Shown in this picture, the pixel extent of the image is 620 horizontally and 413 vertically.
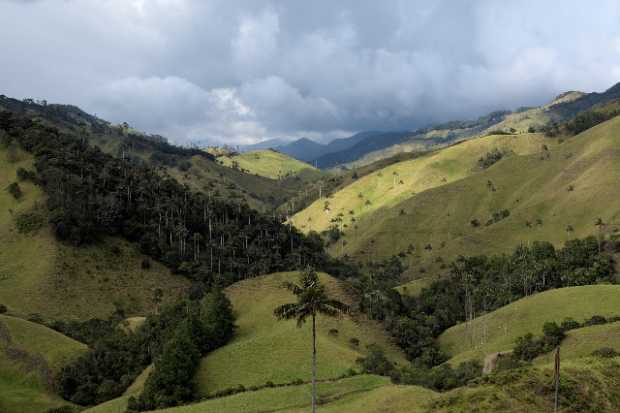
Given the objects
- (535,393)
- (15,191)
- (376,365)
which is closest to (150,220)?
(15,191)

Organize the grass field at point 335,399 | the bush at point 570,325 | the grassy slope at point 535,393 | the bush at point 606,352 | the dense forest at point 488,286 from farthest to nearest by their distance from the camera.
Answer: the dense forest at point 488,286, the bush at point 570,325, the bush at point 606,352, the grass field at point 335,399, the grassy slope at point 535,393

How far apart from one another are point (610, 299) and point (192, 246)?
120 metres

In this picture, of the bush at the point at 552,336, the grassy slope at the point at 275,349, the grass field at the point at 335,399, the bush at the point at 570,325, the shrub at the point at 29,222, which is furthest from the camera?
the shrub at the point at 29,222

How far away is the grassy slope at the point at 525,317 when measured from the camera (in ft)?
325

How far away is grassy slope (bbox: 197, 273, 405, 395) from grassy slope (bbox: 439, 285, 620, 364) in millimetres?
17883

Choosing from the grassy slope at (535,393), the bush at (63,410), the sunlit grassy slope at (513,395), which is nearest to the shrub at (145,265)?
the bush at (63,410)

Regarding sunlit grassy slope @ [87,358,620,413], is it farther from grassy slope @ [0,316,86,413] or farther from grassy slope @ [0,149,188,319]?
grassy slope @ [0,149,188,319]

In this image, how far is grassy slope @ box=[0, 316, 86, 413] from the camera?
86688 millimetres

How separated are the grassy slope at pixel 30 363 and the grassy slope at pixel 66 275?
19.0 meters

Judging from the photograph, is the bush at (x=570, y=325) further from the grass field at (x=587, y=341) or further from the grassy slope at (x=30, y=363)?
the grassy slope at (x=30, y=363)

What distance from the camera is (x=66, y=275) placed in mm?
131750

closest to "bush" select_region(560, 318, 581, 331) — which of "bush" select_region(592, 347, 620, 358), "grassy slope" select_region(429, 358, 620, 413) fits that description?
"bush" select_region(592, 347, 620, 358)

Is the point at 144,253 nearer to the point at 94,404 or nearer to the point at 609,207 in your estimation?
the point at 94,404

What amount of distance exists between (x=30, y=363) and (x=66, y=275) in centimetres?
4073
